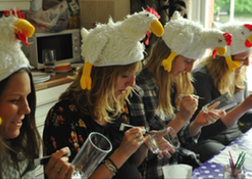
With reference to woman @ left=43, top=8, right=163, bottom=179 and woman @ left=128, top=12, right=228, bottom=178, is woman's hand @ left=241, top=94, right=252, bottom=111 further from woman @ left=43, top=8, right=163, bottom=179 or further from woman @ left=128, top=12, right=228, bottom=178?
woman @ left=43, top=8, right=163, bottom=179

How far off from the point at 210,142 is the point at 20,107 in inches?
51.0

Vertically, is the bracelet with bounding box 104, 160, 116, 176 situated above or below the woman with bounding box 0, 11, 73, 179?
below

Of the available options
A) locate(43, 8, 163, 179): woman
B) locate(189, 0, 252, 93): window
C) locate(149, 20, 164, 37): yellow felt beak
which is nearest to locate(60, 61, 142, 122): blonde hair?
locate(43, 8, 163, 179): woman

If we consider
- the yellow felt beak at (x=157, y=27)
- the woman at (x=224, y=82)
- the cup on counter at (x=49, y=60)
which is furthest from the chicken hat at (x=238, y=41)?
the cup on counter at (x=49, y=60)

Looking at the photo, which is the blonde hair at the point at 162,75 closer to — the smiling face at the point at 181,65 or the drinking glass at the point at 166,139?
the smiling face at the point at 181,65

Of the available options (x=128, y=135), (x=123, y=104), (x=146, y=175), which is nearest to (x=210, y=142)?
(x=146, y=175)

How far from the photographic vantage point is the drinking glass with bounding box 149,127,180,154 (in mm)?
1215

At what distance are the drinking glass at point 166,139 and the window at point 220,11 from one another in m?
1.86

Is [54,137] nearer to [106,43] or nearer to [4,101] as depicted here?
[4,101]

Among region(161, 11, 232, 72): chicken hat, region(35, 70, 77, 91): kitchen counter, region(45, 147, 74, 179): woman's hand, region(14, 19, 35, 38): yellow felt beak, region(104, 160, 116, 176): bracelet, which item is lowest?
region(104, 160, 116, 176): bracelet

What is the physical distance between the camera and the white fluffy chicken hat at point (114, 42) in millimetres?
1430

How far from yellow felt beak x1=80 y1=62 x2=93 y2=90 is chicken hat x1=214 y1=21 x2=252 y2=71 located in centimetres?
110

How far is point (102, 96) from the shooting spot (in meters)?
1.49

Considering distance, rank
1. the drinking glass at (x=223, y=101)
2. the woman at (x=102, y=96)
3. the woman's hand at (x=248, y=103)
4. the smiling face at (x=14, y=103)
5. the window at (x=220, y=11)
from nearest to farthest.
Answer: the smiling face at (x=14, y=103), the woman at (x=102, y=96), the drinking glass at (x=223, y=101), the woman's hand at (x=248, y=103), the window at (x=220, y=11)
